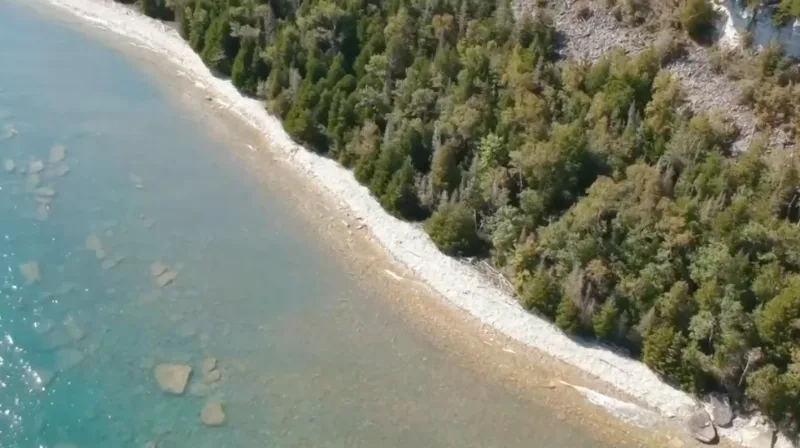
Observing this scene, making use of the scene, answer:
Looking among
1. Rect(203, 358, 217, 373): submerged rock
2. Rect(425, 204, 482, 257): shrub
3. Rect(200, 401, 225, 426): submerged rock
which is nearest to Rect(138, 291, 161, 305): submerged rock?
Rect(203, 358, 217, 373): submerged rock

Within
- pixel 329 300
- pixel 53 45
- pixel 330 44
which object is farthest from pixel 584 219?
pixel 53 45

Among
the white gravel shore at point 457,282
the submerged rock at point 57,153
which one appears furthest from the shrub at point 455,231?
the submerged rock at point 57,153

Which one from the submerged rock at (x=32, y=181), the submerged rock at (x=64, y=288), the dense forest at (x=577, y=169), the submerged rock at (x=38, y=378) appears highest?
the dense forest at (x=577, y=169)

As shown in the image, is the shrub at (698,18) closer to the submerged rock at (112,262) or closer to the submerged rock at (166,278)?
the submerged rock at (166,278)

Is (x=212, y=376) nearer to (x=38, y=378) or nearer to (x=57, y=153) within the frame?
(x=38, y=378)

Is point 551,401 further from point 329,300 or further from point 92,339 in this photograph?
point 92,339
